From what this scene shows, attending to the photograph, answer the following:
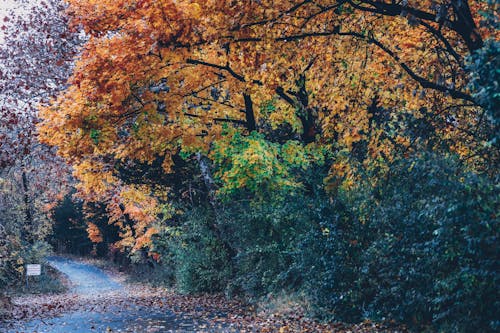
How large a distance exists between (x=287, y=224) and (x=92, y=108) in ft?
21.0

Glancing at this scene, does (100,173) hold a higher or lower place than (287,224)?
higher

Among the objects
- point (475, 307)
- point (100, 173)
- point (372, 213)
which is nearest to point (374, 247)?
point (372, 213)

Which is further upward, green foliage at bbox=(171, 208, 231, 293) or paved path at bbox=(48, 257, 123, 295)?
green foliage at bbox=(171, 208, 231, 293)

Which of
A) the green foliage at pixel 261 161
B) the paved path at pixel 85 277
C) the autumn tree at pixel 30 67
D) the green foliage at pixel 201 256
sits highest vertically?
the autumn tree at pixel 30 67

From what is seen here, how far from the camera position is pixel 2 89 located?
62.8 feet

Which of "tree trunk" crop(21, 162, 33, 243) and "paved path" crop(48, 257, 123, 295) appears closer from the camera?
"tree trunk" crop(21, 162, 33, 243)

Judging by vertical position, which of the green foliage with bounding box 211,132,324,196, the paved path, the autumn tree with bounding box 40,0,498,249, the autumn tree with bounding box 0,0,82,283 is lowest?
the paved path

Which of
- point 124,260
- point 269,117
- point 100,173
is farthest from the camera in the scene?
point 124,260

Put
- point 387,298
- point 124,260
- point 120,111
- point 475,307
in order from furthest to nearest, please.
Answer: point 124,260 < point 120,111 < point 387,298 < point 475,307

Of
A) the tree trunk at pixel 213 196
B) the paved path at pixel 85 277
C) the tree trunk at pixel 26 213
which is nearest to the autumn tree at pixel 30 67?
the tree trunk at pixel 213 196

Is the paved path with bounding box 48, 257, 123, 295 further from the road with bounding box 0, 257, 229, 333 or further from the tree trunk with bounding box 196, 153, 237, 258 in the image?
the road with bounding box 0, 257, 229, 333

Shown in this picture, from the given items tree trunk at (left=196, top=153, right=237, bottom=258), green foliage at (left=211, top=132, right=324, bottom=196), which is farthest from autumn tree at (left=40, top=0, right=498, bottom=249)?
tree trunk at (left=196, top=153, right=237, bottom=258)

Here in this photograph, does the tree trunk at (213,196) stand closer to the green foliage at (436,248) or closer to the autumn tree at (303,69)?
the autumn tree at (303,69)

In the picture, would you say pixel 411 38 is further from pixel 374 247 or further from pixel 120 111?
pixel 120 111
